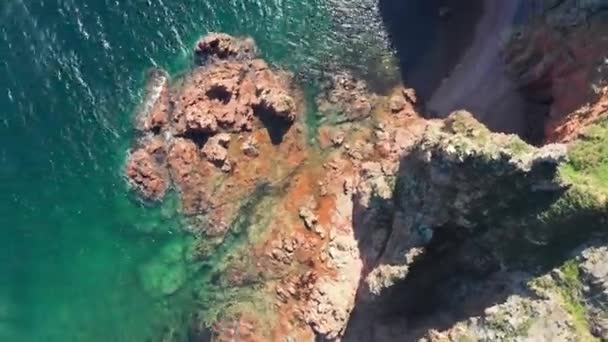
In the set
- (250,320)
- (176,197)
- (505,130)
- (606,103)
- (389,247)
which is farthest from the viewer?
(176,197)

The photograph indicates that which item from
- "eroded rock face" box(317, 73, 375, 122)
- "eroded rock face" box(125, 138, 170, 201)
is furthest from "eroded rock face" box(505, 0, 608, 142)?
"eroded rock face" box(125, 138, 170, 201)

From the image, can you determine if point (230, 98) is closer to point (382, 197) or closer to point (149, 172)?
point (149, 172)

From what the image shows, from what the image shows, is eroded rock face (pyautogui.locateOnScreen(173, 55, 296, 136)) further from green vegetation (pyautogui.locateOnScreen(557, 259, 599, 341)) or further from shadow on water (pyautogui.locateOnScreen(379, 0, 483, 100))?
green vegetation (pyautogui.locateOnScreen(557, 259, 599, 341))

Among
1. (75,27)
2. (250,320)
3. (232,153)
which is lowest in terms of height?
(250,320)

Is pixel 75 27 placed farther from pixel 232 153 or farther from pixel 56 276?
pixel 56 276

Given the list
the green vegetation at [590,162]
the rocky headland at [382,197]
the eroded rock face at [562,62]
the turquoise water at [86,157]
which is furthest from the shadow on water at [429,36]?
the green vegetation at [590,162]

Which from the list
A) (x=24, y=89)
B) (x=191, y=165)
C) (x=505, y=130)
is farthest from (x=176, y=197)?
(x=505, y=130)

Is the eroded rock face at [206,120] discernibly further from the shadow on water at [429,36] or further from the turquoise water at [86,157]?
the shadow on water at [429,36]
